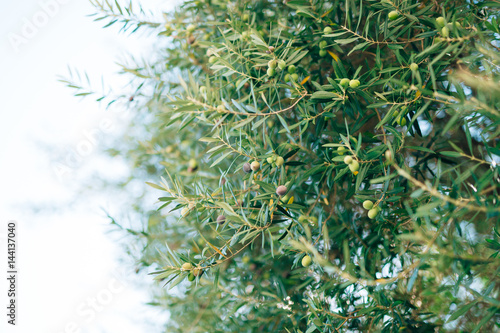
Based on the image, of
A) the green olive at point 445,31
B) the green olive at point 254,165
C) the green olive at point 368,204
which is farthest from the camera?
the green olive at point 254,165

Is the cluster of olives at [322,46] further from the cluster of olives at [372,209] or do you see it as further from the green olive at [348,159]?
→ the cluster of olives at [372,209]

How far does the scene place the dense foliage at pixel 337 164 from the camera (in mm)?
827

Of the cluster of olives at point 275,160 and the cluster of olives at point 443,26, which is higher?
the cluster of olives at point 443,26

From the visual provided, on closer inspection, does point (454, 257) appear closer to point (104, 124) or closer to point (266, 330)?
point (266, 330)

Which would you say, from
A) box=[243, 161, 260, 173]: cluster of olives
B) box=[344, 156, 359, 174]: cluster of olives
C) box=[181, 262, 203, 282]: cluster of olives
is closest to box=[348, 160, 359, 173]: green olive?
box=[344, 156, 359, 174]: cluster of olives

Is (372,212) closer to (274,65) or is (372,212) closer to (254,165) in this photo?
(254,165)

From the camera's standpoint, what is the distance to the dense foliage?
2.71 feet

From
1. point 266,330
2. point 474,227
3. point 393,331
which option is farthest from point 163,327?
point 474,227

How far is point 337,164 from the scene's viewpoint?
100 centimetres

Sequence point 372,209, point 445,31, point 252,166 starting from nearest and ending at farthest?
1. point 445,31
2. point 372,209
3. point 252,166

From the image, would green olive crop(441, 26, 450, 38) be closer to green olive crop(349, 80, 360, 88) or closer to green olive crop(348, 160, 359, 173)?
green olive crop(349, 80, 360, 88)

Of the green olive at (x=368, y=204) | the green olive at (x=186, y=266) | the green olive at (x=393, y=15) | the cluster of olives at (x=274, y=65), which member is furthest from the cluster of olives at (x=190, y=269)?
the green olive at (x=393, y=15)

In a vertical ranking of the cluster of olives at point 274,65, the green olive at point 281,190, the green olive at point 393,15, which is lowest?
the green olive at point 281,190

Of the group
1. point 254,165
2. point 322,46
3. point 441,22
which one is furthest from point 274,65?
point 441,22
